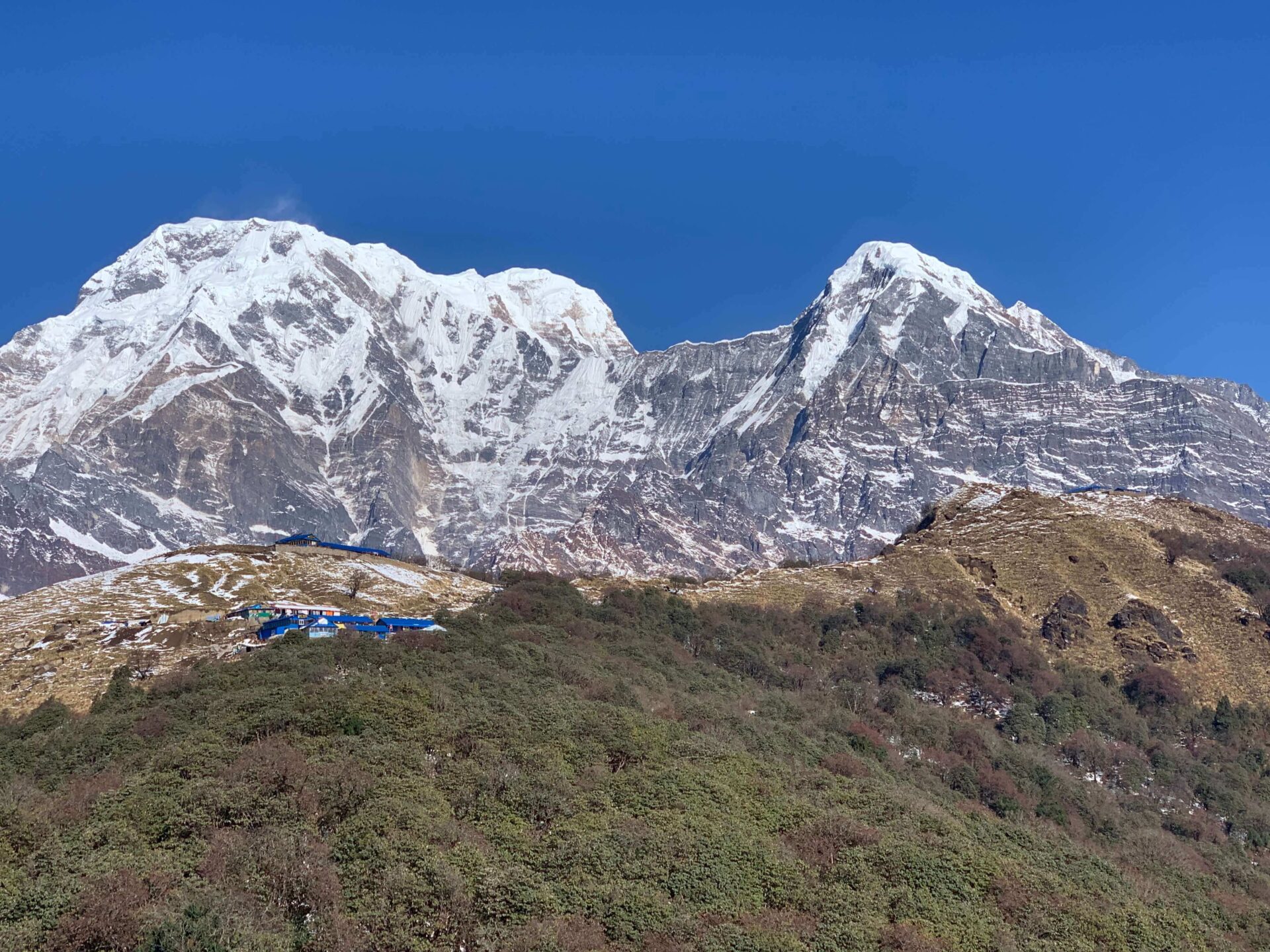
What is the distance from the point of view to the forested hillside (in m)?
45.7

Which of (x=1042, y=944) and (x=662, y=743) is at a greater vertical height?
(x=662, y=743)

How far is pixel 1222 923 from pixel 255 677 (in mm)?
56187

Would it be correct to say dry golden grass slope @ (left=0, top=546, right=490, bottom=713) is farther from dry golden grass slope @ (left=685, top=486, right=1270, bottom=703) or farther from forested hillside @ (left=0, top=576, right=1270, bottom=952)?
dry golden grass slope @ (left=685, top=486, right=1270, bottom=703)

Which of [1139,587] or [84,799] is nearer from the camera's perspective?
[84,799]

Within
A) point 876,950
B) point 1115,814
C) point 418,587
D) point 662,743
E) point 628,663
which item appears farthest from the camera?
point 418,587

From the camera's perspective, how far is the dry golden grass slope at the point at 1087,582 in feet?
383

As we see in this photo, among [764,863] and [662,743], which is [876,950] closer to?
[764,863]

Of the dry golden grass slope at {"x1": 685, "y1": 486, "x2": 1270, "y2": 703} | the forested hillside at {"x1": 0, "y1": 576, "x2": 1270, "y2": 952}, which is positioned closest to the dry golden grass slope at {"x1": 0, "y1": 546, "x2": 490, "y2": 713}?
the forested hillside at {"x1": 0, "y1": 576, "x2": 1270, "y2": 952}

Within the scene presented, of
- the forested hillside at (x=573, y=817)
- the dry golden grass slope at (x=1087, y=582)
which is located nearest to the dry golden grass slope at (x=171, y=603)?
the forested hillside at (x=573, y=817)

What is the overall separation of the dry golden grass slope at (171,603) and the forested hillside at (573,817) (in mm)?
8773

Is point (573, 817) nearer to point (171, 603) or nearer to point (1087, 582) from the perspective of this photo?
point (171, 603)

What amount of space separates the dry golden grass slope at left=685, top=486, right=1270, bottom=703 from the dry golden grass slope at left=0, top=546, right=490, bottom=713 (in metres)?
38.4

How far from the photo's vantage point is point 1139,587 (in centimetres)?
12588

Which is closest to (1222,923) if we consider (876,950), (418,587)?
(876,950)
